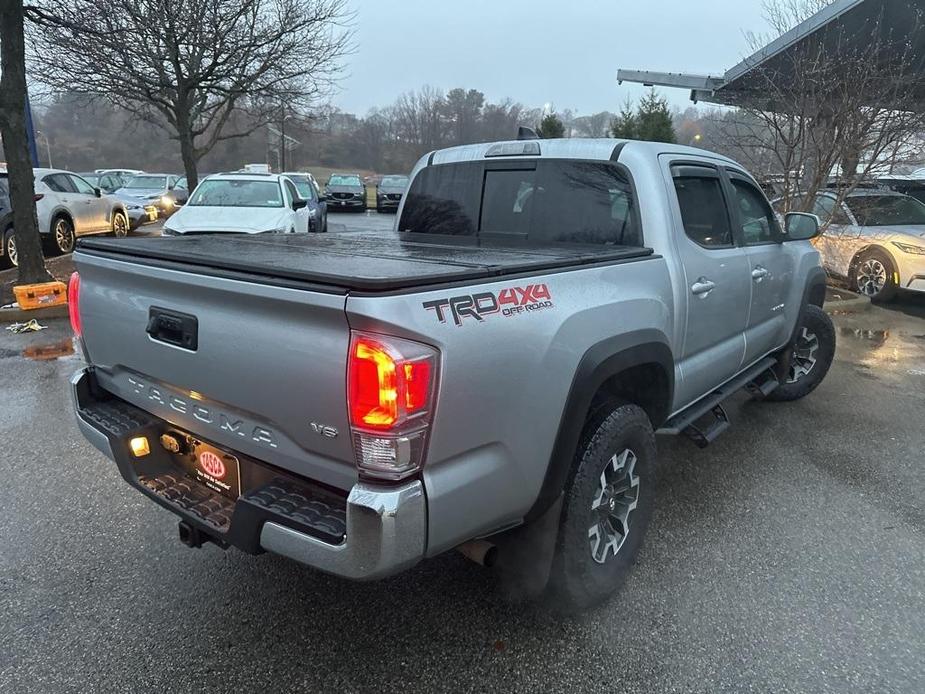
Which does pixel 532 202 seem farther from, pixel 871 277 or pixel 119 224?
pixel 119 224

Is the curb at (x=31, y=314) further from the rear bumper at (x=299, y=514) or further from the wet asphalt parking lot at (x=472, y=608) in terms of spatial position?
the rear bumper at (x=299, y=514)

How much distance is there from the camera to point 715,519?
137 inches

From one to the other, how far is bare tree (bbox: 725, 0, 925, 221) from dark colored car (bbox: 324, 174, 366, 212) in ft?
69.3

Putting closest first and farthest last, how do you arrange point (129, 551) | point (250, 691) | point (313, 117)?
point (250, 691) < point (129, 551) < point (313, 117)

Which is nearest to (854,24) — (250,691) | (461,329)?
(461,329)

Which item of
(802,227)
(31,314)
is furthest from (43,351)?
(802,227)

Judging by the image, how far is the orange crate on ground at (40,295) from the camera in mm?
7910

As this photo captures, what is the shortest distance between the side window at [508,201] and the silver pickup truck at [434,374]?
0.06 feet

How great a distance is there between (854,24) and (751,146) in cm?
264

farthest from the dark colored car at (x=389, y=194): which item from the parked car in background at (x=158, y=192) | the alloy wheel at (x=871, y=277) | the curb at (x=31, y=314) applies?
the curb at (x=31, y=314)

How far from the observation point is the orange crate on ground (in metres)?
7.91

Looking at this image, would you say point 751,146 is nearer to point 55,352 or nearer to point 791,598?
point 791,598

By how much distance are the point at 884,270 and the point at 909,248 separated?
0.53 metres

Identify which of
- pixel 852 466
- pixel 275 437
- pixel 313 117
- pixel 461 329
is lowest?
pixel 852 466
